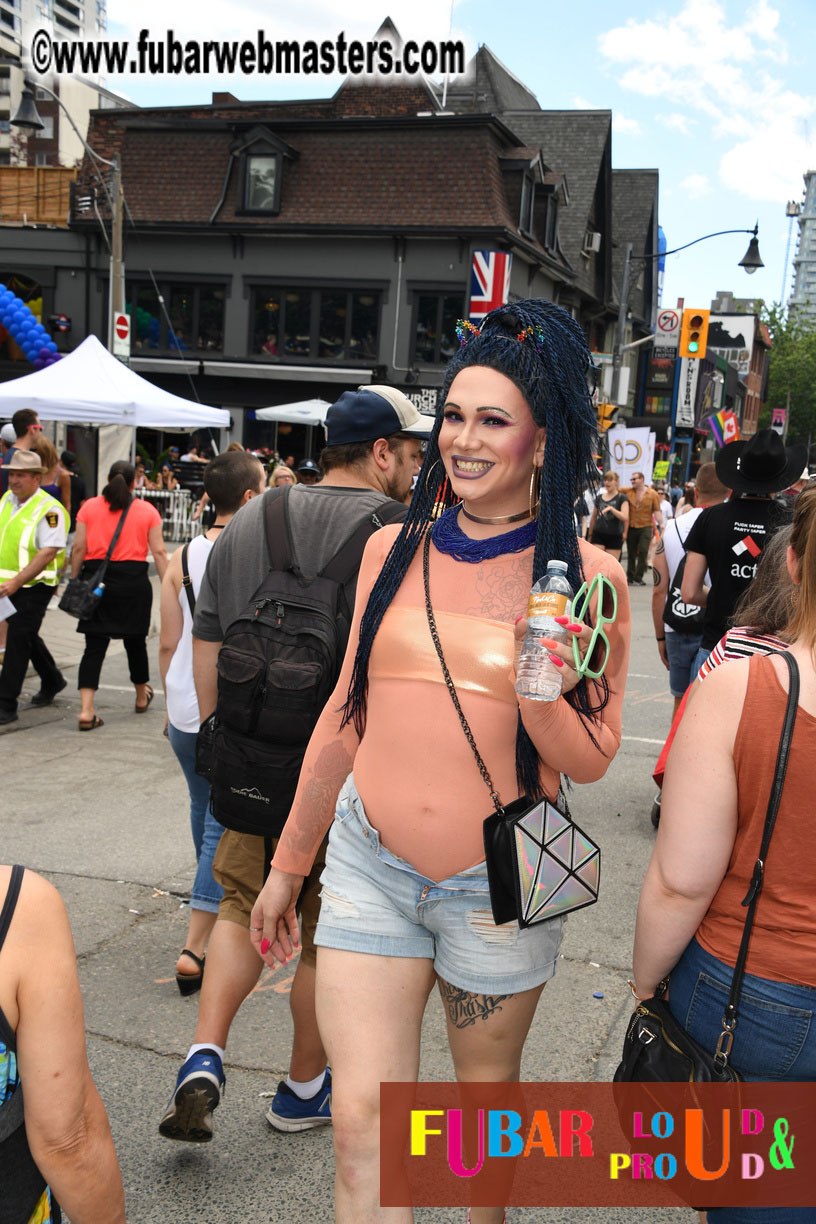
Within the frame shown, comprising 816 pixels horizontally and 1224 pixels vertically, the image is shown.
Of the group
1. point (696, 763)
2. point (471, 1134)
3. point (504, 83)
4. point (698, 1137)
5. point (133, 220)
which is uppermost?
point (504, 83)

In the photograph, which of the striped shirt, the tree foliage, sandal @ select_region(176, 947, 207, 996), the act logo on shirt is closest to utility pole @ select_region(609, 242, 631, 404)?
the act logo on shirt

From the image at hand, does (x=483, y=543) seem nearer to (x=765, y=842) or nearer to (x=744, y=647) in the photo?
(x=744, y=647)

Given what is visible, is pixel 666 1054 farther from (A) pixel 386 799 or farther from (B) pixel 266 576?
(B) pixel 266 576

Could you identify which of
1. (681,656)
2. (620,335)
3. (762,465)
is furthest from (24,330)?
(762,465)

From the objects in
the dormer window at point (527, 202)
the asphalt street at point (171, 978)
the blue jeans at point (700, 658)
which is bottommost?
the asphalt street at point (171, 978)

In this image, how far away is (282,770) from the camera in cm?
276

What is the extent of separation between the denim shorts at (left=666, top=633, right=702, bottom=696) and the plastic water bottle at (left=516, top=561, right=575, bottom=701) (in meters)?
4.42

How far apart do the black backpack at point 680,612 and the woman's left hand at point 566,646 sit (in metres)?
3.94

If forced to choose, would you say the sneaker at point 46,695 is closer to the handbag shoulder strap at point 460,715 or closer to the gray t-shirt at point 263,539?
the gray t-shirt at point 263,539

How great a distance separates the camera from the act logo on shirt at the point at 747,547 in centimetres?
517

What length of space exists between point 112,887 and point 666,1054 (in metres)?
3.41

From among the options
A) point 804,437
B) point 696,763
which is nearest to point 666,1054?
point 696,763

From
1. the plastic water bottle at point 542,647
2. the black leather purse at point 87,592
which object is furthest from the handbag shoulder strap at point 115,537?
the plastic water bottle at point 542,647

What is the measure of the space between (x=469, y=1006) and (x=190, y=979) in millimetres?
1987
